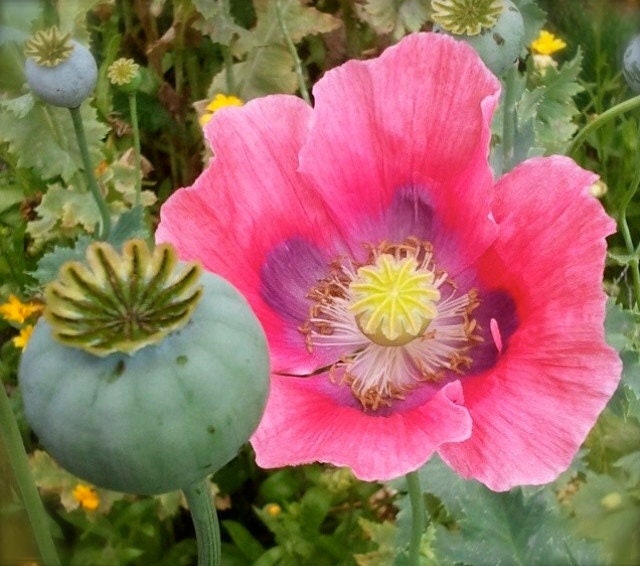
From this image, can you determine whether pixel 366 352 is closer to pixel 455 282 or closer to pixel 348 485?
pixel 455 282

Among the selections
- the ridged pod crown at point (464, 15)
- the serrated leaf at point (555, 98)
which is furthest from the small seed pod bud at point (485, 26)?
the serrated leaf at point (555, 98)

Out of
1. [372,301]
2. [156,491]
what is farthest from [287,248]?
[156,491]

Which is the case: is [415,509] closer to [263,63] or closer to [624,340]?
[624,340]

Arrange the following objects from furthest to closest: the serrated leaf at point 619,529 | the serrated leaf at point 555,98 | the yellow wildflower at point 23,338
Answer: the serrated leaf at point 555,98
the yellow wildflower at point 23,338
the serrated leaf at point 619,529

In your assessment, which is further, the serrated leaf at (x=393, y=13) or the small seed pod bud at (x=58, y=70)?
the serrated leaf at (x=393, y=13)

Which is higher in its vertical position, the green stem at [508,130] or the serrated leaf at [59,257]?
the green stem at [508,130]

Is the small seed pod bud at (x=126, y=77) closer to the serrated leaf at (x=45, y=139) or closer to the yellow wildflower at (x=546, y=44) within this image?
the serrated leaf at (x=45, y=139)

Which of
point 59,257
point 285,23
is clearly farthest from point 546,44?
point 59,257

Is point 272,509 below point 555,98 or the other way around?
below
